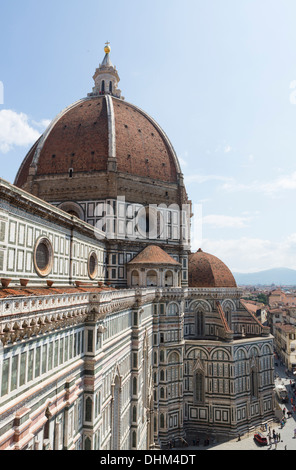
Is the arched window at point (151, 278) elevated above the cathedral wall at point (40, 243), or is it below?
below

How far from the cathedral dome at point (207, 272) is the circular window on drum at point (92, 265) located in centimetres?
1383

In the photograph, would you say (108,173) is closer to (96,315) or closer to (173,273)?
(173,273)

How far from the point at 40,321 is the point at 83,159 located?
87.2ft

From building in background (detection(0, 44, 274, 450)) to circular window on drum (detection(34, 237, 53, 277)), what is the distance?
114 millimetres

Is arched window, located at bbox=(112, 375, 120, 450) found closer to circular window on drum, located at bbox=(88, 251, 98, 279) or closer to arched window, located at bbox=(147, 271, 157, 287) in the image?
circular window on drum, located at bbox=(88, 251, 98, 279)

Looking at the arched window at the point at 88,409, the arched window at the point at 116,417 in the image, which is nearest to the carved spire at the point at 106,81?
the arched window at the point at 116,417

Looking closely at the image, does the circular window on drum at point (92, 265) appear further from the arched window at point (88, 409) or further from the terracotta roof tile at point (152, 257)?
the arched window at point (88, 409)

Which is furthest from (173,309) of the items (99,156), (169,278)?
(99,156)

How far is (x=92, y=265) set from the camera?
2883 cm

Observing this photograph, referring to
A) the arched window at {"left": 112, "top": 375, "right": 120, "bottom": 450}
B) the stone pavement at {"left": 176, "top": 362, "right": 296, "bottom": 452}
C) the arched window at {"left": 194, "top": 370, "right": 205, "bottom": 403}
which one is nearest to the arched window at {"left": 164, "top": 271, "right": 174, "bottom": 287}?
the arched window at {"left": 194, "top": 370, "right": 205, "bottom": 403}

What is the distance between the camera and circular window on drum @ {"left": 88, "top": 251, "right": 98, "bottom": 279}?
2783cm

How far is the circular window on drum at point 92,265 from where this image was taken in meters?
Answer: 27.8

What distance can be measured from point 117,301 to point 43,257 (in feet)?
17.0

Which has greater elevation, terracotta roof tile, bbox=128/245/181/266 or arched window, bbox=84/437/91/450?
terracotta roof tile, bbox=128/245/181/266
